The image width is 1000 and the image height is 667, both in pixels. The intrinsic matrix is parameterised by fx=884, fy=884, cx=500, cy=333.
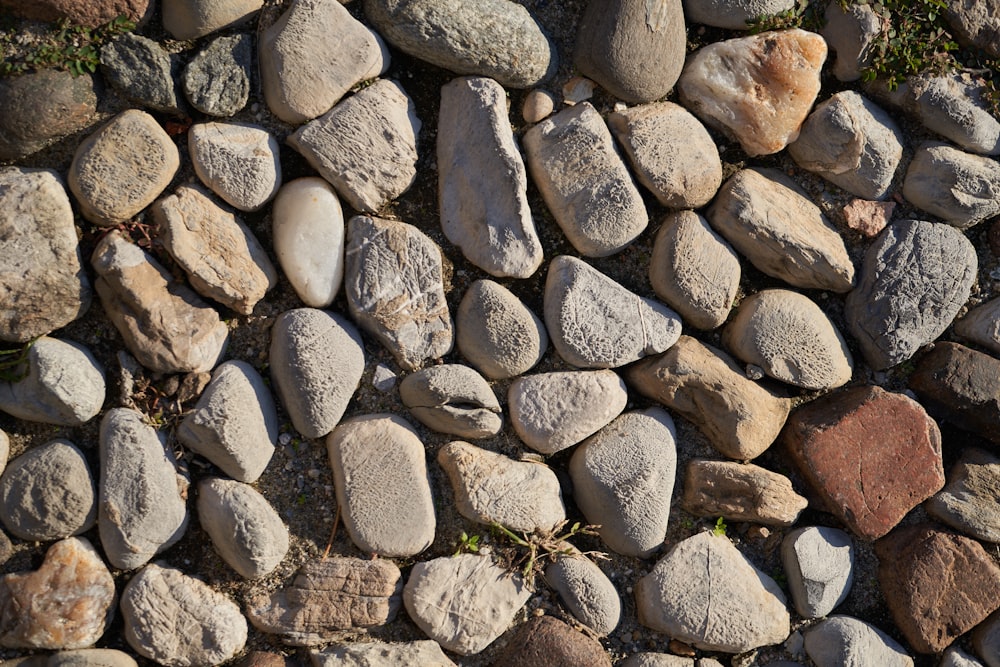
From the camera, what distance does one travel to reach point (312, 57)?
2.36 metres

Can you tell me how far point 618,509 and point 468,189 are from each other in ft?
3.29

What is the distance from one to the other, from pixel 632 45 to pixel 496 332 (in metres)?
0.88

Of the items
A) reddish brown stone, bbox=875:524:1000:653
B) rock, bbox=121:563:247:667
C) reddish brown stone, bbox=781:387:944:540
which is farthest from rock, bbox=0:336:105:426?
reddish brown stone, bbox=875:524:1000:653

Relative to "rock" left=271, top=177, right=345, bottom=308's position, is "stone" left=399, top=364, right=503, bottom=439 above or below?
below

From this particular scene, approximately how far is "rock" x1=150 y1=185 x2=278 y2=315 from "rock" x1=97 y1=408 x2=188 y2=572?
1.32ft

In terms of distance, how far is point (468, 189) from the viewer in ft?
8.09

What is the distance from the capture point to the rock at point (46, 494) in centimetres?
229

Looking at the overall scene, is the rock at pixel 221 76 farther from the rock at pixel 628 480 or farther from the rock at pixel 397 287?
the rock at pixel 628 480

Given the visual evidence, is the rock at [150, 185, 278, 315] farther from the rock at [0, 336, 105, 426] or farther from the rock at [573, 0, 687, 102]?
the rock at [573, 0, 687, 102]

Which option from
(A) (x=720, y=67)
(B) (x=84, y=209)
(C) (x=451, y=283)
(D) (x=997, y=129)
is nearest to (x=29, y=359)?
(B) (x=84, y=209)

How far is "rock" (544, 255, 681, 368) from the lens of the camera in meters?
2.49

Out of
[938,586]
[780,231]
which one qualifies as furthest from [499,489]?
[938,586]

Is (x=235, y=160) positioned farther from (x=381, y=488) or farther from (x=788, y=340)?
(x=788, y=340)

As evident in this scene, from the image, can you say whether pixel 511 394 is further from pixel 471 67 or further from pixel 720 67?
pixel 720 67
